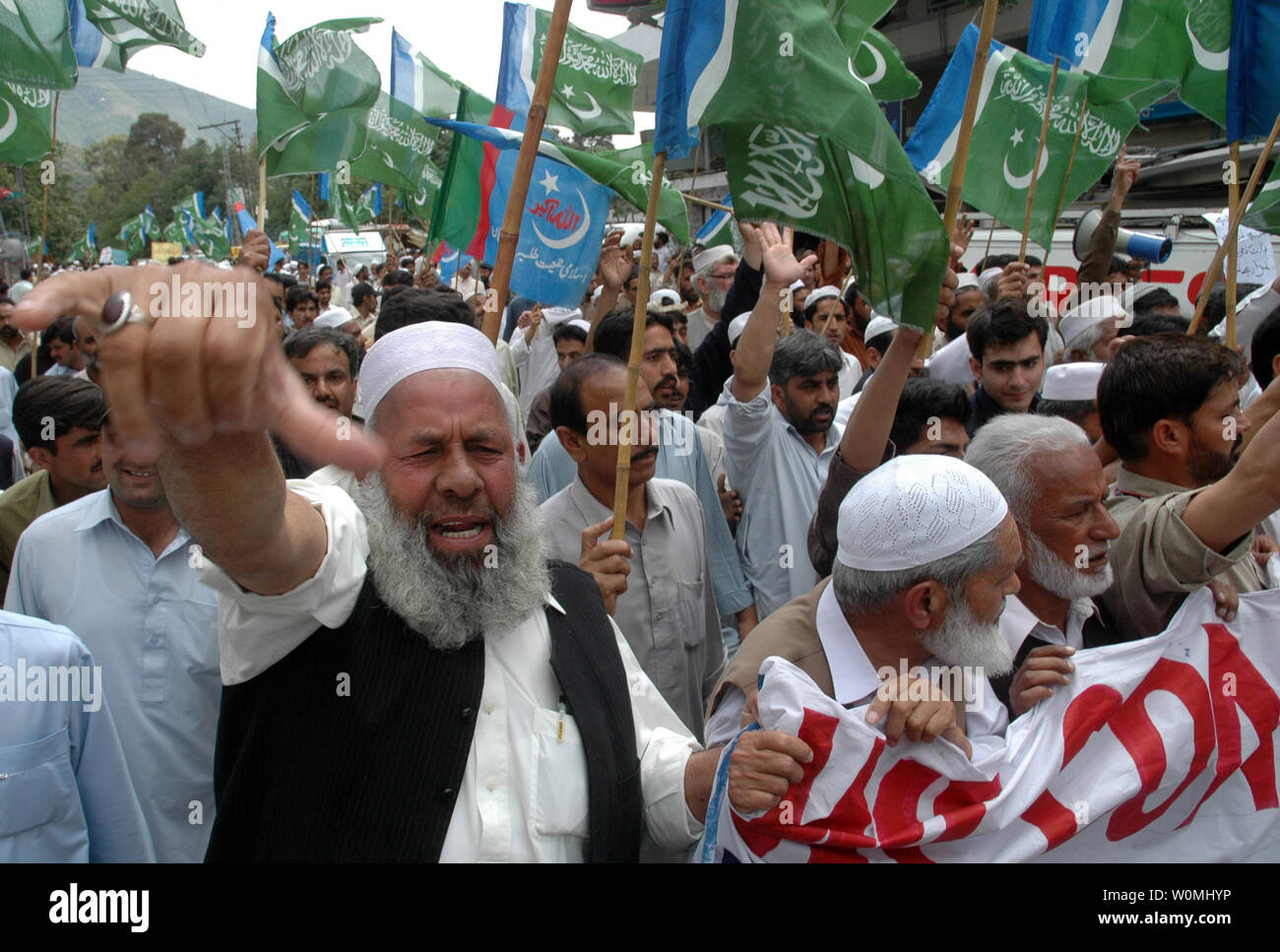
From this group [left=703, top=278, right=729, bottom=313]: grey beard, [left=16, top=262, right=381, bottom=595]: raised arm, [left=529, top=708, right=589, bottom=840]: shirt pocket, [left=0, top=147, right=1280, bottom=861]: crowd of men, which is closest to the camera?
[left=16, top=262, right=381, bottom=595]: raised arm

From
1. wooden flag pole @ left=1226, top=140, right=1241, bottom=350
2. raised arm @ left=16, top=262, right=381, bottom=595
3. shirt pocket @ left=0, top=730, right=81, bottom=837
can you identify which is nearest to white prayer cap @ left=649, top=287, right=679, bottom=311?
wooden flag pole @ left=1226, top=140, right=1241, bottom=350

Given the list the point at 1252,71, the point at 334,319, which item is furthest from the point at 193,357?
the point at 334,319

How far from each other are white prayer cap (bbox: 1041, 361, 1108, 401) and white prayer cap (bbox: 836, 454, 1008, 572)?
2330 millimetres

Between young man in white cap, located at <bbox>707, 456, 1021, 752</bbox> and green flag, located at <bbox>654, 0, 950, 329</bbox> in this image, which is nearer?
young man in white cap, located at <bbox>707, 456, 1021, 752</bbox>

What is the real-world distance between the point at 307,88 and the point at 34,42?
2630mm

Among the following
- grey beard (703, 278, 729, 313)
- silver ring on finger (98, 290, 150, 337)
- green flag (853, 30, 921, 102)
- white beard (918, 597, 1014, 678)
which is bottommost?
grey beard (703, 278, 729, 313)

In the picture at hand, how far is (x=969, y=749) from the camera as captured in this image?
1978mm

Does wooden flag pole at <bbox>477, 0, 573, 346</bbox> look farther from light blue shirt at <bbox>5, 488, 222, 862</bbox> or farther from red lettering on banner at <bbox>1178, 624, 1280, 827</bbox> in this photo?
red lettering on banner at <bbox>1178, 624, 1280, 827</bbox>

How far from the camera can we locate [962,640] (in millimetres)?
2055

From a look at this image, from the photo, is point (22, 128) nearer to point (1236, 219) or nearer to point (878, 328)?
point (878, 328)

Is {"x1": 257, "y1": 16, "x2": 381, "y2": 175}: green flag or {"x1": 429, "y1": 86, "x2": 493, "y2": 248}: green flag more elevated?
{"x1": 257, "y1": 16, "x2": 381, "y2": 175}: green flag

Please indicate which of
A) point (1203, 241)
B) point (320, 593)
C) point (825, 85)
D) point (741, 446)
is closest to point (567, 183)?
point (741, 446)

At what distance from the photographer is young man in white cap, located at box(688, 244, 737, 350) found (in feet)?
27.5

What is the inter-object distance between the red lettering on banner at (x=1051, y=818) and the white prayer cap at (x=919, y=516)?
580 millimetres
